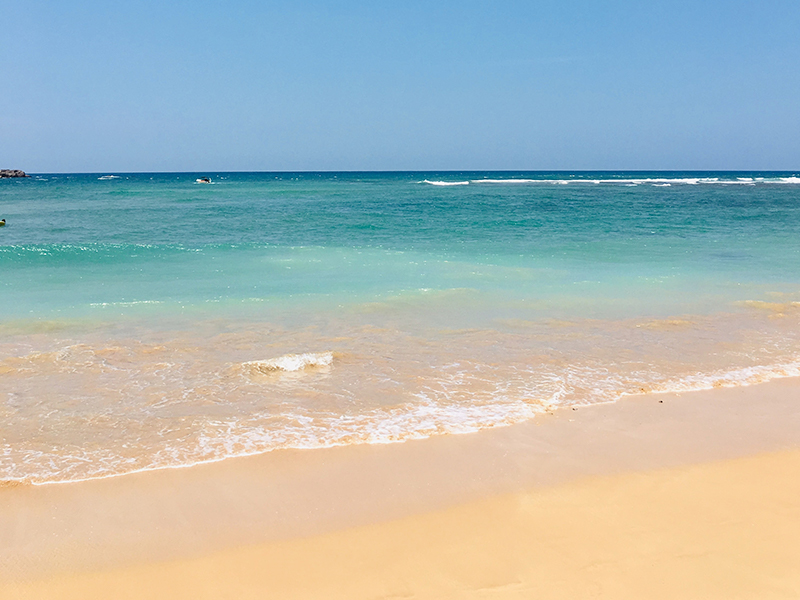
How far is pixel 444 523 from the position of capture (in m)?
4.18

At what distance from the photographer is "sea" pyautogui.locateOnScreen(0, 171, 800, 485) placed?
5707 millimetres

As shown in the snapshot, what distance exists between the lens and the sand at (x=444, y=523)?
357 cm

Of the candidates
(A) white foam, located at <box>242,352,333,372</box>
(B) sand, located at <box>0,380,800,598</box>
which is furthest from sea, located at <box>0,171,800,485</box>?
(B) sand, located at <box>0,380,800,598</box>

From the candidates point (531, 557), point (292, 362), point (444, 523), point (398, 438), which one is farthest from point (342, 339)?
point (531, 557)

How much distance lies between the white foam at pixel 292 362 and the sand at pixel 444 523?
7.68 feet

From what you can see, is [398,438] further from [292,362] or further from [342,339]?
[342,339]

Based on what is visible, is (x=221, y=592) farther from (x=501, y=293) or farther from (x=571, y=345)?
(x=501, y=293)

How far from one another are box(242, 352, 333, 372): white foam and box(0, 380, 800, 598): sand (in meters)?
2.34

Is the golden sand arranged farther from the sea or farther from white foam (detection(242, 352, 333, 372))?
white foam (detection(242, 352, 333, 372))

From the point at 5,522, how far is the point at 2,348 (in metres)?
4.89

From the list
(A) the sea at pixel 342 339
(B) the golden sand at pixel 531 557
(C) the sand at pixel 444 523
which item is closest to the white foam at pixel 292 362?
(A) the sea at pixel 342 339

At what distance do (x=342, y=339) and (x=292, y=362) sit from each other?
49.5 inches

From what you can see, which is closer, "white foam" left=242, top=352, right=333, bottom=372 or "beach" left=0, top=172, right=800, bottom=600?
"beach" left=0, top=172, right=800, bottom=600

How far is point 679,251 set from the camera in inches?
711
